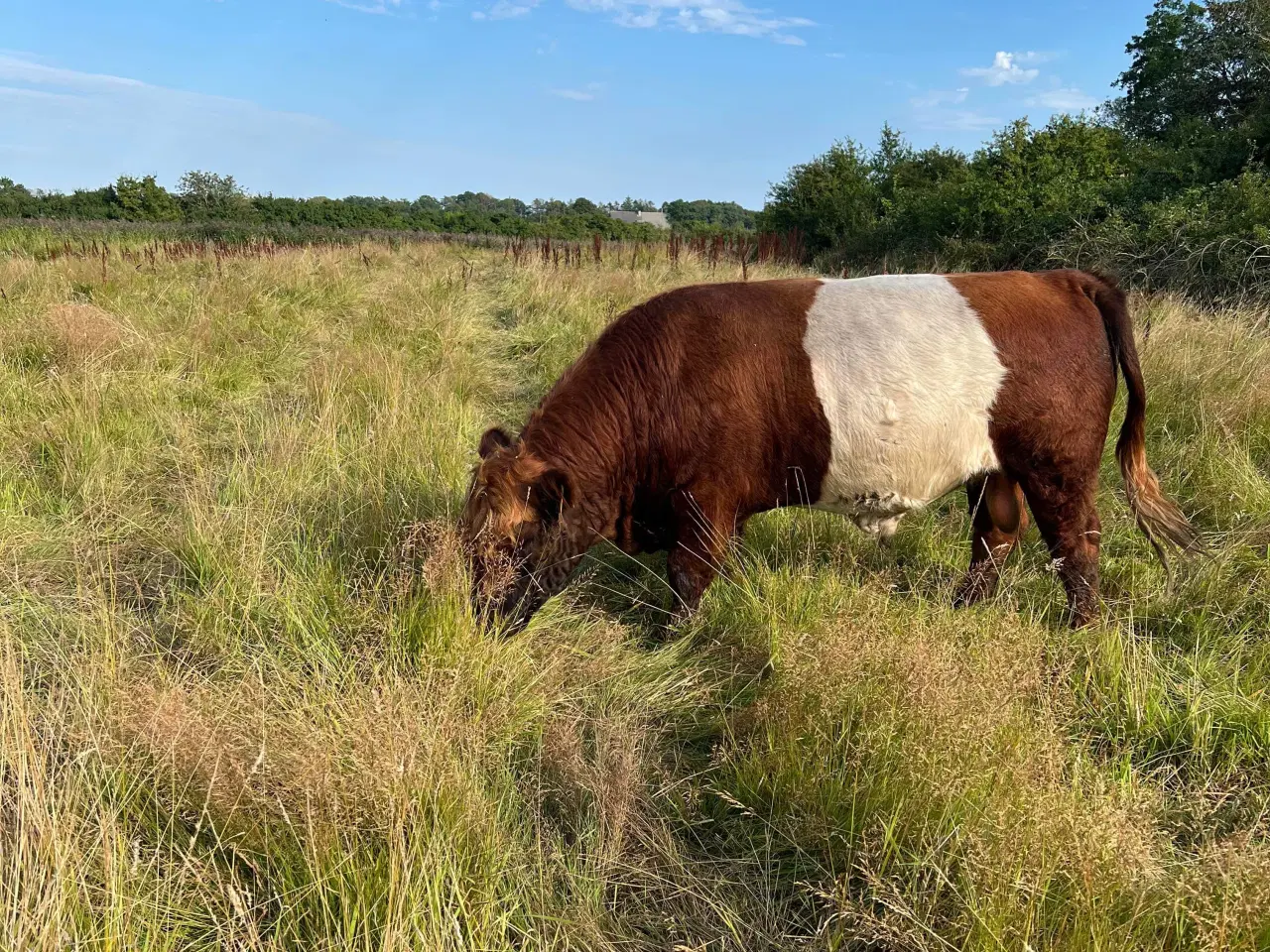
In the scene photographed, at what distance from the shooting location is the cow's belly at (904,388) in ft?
9.16

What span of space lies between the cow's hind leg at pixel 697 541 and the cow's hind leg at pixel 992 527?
1112mm

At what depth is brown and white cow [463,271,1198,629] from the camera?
2.80m

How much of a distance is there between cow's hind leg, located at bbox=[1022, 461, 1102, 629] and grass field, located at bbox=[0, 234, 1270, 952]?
0.14 meters

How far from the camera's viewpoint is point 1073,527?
290cm

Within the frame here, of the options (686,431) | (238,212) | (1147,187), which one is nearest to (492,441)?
(686,431)

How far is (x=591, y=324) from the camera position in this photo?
8.48 meters

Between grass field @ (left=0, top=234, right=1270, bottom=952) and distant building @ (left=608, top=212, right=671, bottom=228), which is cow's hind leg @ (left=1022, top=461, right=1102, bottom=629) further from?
distant building @ (left=608, top=212, right=671, bottom=228)

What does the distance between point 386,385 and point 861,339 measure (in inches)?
145

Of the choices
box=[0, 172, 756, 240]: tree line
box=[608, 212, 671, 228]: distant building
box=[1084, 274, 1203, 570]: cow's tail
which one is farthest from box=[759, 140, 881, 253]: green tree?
box=[608, 212, 671, 228]: distant building

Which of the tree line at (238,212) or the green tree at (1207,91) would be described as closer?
the green tree at (1207,91)

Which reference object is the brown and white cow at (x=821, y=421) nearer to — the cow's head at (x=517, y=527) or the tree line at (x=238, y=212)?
the cow's head at (x=517, y=527)

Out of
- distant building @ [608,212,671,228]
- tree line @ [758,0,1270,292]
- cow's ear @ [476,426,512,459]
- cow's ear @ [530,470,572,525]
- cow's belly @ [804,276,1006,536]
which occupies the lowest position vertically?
cow's ear @ [530,470,572,525]

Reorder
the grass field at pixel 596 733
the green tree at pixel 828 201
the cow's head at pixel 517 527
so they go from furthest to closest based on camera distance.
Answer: the green tree at pixel 828 201 < the cow's head at pixel 517 527 < the grass field at pixel 596 733

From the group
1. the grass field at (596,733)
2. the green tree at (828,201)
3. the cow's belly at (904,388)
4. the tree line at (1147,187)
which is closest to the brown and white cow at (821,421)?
the cow's belly at (904,388)
